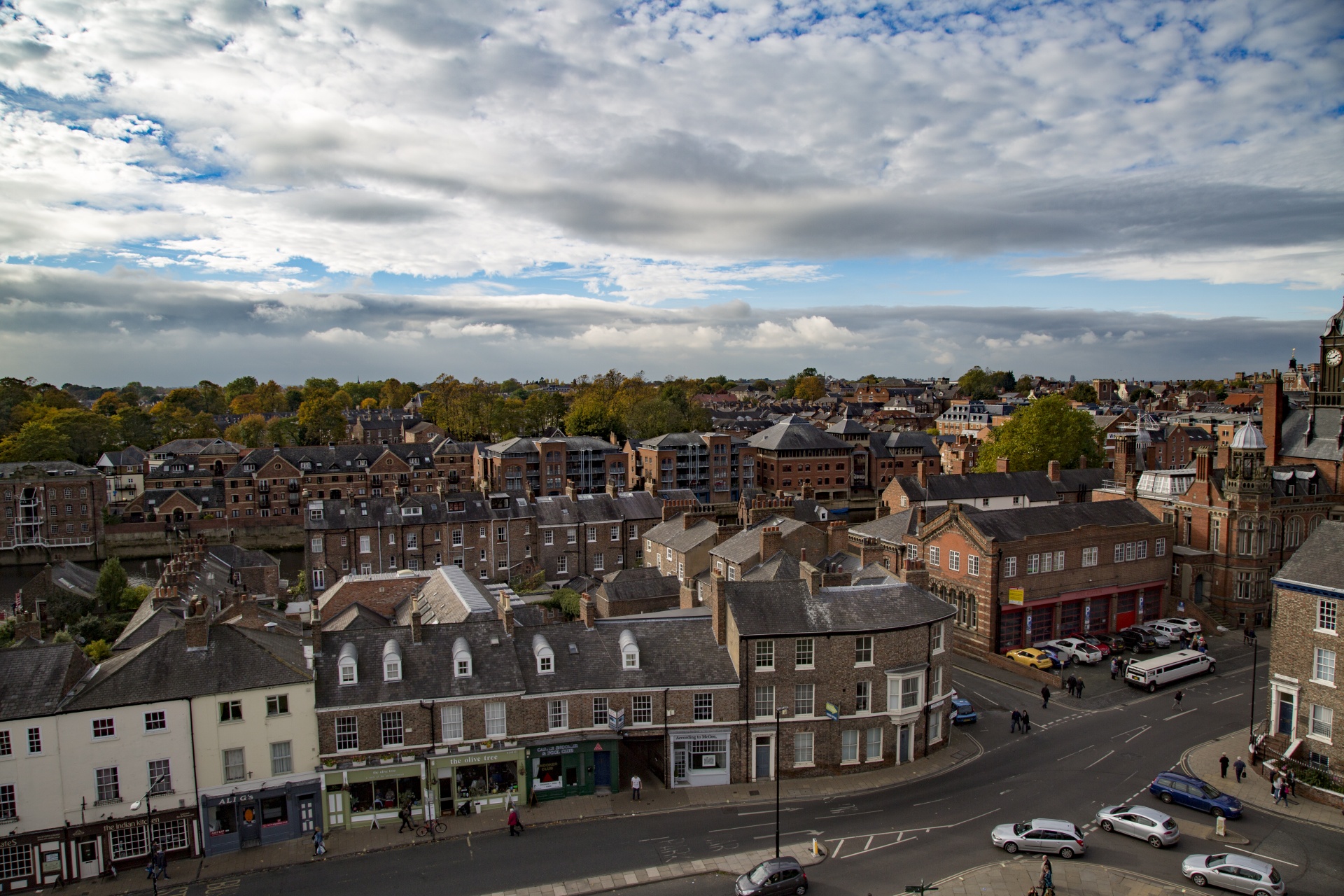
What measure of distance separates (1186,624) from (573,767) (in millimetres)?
41249

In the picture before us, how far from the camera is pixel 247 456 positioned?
9944 cm

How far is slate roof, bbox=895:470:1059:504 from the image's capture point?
221 feet

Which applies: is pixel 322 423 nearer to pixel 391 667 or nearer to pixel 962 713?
pixel 391 667

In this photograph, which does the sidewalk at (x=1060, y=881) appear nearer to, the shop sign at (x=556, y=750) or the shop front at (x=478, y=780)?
the shop sign at (x=556, y=750)

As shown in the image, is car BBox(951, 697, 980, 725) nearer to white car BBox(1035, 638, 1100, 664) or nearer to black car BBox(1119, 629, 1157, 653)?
white car BBox(1035, 638, 1100, 664)

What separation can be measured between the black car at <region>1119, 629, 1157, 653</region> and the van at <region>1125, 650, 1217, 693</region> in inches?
134

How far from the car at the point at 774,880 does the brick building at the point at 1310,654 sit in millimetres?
21317

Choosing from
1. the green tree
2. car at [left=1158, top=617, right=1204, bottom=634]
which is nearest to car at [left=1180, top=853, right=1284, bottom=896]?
car at [left=1158, top=617, right=1204, bottom=634]

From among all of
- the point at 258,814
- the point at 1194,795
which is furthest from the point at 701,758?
the point at 1194,795

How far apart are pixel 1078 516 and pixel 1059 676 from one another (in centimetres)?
1385

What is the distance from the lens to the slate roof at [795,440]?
4274 inches

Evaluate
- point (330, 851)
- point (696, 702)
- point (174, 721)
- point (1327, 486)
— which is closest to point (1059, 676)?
point (696, 702)

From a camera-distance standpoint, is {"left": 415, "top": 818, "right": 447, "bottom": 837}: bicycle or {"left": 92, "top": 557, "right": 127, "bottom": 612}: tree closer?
{"left": 415, "top": 818, "right": 447, "bottom": 837}: bicycle

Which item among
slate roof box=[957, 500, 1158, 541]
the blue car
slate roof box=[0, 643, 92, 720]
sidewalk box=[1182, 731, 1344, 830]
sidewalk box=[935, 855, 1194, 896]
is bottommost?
sidewalk box=[1182, 731, 1344, 830]
